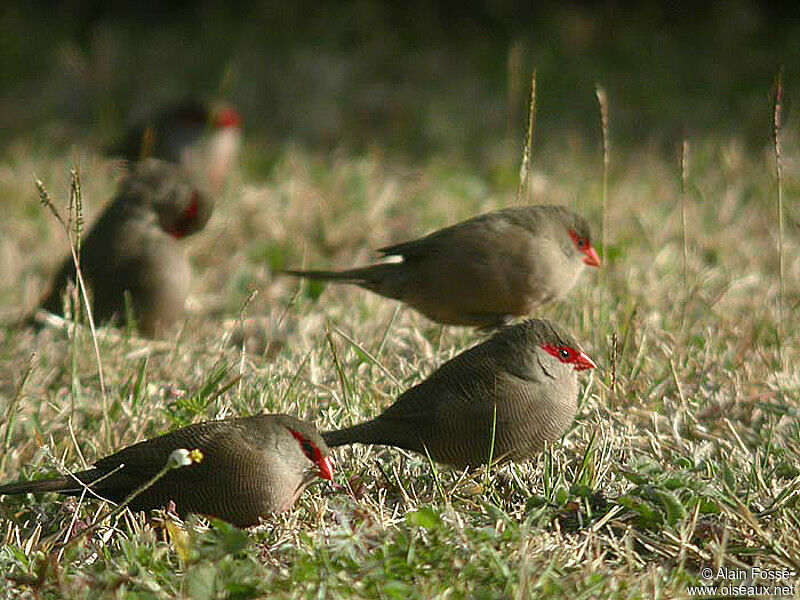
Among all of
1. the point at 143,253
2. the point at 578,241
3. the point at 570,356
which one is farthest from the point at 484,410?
the point at 143,253

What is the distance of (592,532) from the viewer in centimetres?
322

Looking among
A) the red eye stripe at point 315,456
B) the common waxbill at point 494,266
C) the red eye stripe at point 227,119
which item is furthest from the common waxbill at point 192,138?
the red eye stripe at point 315,456

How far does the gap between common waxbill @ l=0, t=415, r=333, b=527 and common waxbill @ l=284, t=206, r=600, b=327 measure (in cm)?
113

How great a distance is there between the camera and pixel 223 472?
3309 mm

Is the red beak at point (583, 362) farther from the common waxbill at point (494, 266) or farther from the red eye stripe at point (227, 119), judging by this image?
the red eye stripe at point (227, 119)

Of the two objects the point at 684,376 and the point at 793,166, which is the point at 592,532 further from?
the point at 793,166

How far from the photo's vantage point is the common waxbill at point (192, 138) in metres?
7.67

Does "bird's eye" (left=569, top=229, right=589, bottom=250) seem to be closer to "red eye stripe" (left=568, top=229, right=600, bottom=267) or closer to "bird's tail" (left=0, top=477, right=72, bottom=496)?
"red eye stripe" (left=568, top=229, right=600, bottom=267)

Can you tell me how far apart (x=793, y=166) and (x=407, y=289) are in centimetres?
363

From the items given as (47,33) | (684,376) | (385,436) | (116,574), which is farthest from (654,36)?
(116,574)

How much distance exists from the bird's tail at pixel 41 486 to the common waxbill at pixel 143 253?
7.00ft

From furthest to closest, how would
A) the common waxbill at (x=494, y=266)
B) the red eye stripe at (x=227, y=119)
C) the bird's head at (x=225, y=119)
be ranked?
the red eye stripe at (x=227, y=119) → the bird's head at (x=225, y=119) → the common waxbill at (x=494, y=266)

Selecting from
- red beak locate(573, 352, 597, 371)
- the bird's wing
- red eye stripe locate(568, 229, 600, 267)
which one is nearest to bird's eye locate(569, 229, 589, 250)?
red eye stripe locate(568, 229, 600, 267)

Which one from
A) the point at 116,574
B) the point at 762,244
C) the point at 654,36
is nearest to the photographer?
the point at 116,574
